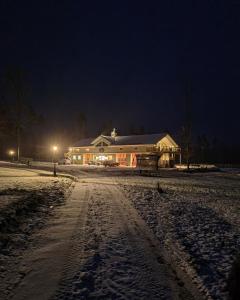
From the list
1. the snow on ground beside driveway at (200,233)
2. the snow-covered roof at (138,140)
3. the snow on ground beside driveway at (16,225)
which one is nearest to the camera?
the snow on ground beside driveway at (16,225)

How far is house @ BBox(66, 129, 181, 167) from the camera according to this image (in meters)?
60.5

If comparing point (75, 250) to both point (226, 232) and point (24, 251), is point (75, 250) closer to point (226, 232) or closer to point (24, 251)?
point (24, 251)

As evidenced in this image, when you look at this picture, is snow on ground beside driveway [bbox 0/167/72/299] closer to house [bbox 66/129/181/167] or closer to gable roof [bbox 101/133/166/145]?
house [bbox 66/129/181/167]

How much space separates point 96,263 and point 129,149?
57.3 m

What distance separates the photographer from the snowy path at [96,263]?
5.11m

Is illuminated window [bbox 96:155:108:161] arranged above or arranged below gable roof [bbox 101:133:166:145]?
below

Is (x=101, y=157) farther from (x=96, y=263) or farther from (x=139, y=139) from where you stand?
(x=96, y=263)

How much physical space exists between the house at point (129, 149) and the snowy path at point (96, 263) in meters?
46.3

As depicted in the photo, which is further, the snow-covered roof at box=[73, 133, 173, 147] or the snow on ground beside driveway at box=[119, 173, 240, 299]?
the snow-covered roof at box=[73, 133, 173, 147]

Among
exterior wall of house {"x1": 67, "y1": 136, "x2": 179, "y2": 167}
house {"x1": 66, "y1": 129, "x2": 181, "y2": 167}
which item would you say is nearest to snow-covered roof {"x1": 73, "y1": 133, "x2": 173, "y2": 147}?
house {"x1": 66, "y1": 129, "x2": 181, "y2": 167}

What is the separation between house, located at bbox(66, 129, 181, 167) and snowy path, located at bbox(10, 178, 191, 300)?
46.3 m

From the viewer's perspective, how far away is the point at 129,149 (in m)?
63.6

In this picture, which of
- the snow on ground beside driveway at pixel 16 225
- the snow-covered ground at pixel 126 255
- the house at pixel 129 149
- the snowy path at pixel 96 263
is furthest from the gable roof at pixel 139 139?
the snowy path at pixel 96 263

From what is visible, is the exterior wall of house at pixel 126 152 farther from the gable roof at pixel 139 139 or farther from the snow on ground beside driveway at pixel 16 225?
the snow on ground beside driveway at pixel 16 225
